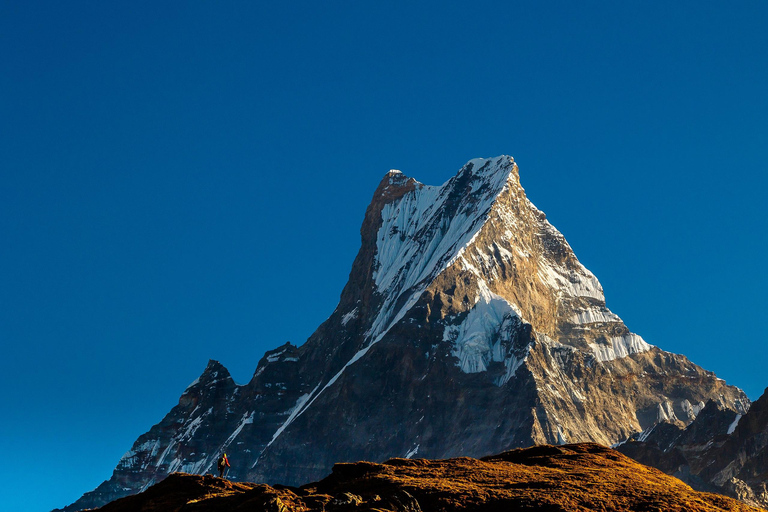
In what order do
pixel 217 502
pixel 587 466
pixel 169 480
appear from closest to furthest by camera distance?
pixel 217 502
pixel 169 480
pixel 587 466

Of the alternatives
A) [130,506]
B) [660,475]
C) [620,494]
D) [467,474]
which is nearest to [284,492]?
[130,506]

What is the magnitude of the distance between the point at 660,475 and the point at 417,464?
20665mm

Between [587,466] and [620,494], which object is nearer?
[620,494]

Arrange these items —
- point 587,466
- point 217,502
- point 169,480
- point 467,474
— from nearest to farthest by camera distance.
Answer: point 217,502
point 169,480
point 467,474
point 587,466

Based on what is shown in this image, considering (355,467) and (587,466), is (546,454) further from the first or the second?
(355,467)

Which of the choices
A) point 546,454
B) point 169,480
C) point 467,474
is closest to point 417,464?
point 467,474

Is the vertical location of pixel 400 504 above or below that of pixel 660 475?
below

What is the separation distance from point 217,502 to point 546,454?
112 feet

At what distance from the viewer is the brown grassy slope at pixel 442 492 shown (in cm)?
7394

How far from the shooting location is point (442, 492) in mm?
77125

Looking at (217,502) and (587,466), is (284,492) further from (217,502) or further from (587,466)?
(587,466)

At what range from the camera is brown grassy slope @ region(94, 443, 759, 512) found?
73.9m

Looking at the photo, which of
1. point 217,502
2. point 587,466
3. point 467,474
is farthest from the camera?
point 587,466

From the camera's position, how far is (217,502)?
7381cm
